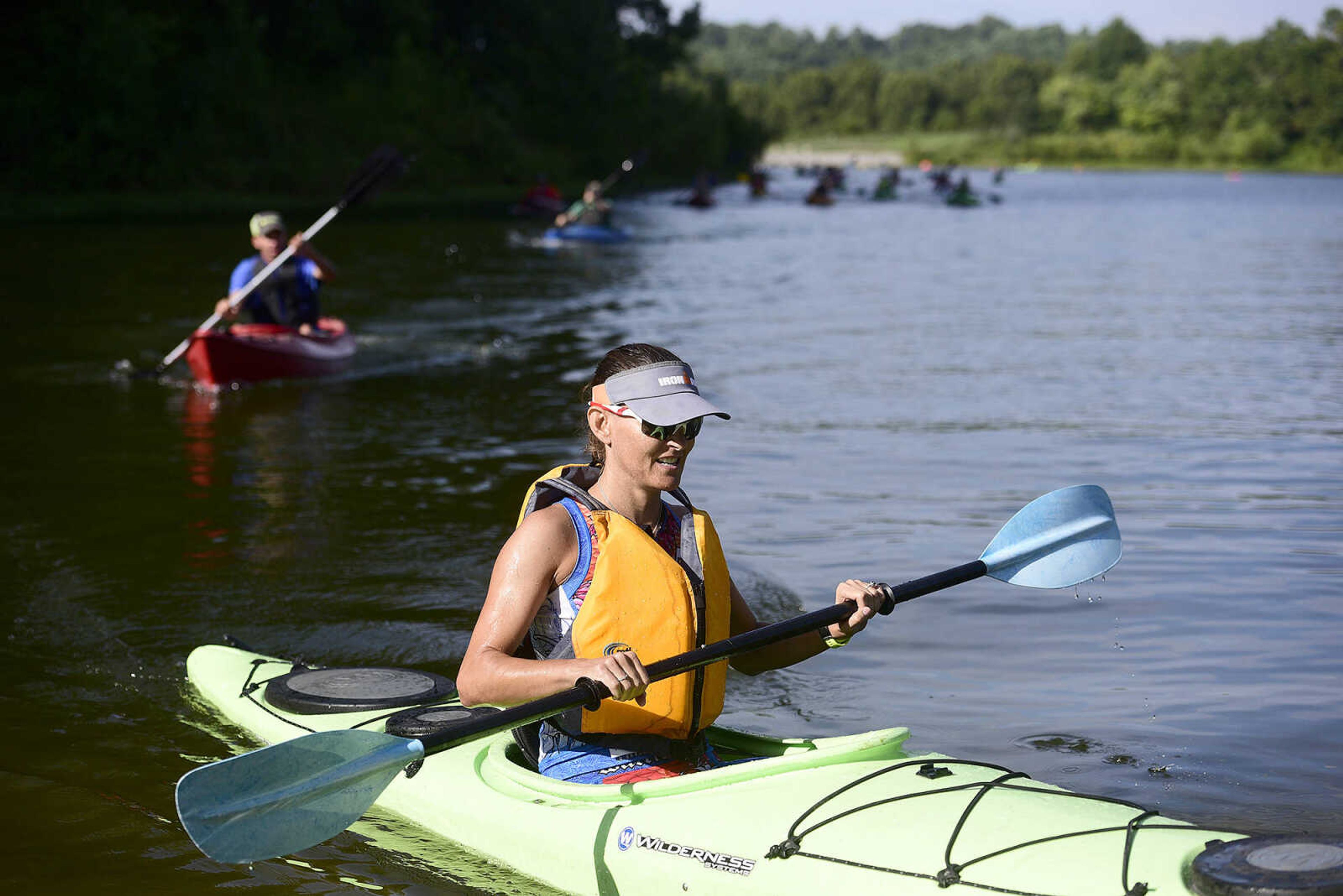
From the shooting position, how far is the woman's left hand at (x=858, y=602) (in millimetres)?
3428

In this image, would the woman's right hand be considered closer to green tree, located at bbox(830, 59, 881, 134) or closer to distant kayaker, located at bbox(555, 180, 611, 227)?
distant kayaker, located at bbox(555, 180, 611, 227)

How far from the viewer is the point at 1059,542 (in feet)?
13.8

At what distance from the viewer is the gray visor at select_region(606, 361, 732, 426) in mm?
3145

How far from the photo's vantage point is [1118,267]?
23156 millimetres

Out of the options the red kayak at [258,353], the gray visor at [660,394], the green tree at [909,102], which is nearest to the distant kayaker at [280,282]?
the red kayak at [258,353]

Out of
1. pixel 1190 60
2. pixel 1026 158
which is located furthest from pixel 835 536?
pixel 1190 60

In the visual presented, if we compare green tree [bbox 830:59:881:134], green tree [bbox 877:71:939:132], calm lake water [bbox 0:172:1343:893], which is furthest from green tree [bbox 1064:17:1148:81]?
calm lake water [bbox 0:172:1343:893]

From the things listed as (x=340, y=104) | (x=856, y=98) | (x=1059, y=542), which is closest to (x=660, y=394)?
(x=1059, y=542)

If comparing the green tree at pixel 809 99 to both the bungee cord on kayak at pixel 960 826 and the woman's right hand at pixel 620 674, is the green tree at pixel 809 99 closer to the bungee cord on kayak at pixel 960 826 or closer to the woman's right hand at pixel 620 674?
the bungee cord on kayak at pixel 960 826

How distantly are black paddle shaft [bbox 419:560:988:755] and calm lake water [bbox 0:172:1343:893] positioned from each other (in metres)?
0.87

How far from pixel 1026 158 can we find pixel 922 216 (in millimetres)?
73724

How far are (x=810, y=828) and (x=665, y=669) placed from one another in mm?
445

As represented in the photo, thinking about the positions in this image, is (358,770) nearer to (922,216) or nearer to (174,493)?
(174,493)

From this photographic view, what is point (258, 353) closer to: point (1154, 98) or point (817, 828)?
point (817, 828)
